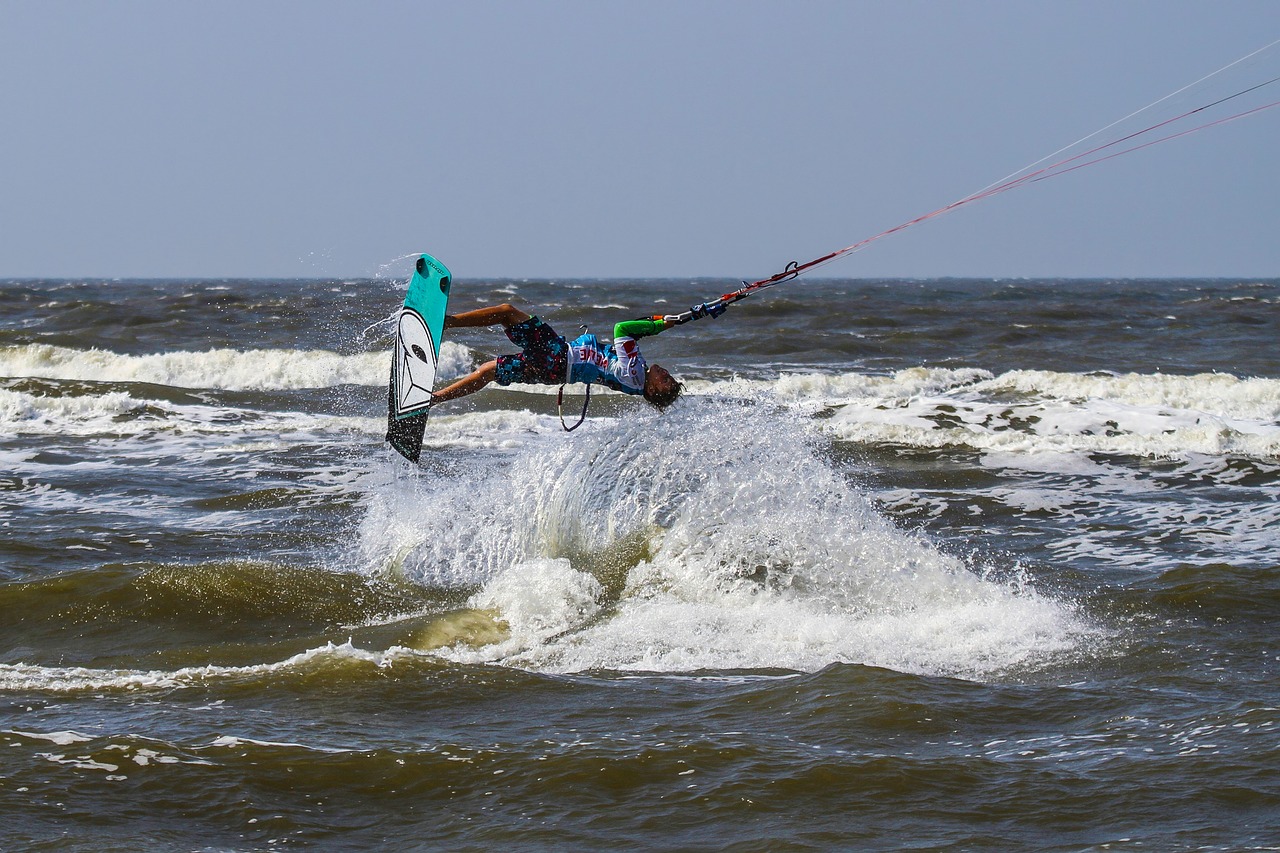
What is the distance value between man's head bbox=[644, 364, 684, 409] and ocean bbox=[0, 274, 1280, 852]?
79 centimetres

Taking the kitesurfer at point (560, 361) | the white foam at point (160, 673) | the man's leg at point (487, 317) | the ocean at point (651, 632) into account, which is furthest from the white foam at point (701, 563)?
the man's leg at point (487, 317)

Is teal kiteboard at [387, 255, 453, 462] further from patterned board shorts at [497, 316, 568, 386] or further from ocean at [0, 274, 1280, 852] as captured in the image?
patterned board shorts at [497, 316, 568, 386]

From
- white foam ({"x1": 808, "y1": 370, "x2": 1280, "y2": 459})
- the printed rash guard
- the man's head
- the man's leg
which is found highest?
the man's leg

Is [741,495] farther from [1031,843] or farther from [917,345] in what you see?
[917,345]

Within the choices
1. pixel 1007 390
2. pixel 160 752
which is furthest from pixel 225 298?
pixel 160 752

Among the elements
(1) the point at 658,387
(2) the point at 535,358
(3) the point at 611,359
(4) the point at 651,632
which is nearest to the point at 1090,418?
(1) the point at 658,387

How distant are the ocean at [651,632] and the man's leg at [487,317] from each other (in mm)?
720

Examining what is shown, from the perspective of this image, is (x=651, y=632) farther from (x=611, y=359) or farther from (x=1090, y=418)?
(x=1090, y=418)

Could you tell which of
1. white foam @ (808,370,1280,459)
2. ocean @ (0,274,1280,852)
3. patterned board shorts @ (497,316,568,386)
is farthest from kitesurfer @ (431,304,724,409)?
white foam @ (808,370,1280,459)

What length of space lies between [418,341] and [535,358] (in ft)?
2.87

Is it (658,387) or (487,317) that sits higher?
(487,317)

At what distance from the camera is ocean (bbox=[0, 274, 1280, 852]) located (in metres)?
5.32

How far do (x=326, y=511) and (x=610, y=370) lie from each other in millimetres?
4562

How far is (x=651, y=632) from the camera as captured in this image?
8180 millimetres
